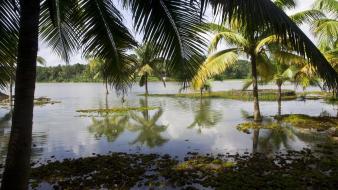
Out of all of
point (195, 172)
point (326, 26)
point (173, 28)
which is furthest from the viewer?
point (326, 26)

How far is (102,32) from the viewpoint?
7039 millimetres

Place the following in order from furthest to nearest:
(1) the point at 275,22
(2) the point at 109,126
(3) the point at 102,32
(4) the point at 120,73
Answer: (2) the point at 109,126
(4) the point at 120,73
(3) the point at 102,32
(1) the point at 275,22

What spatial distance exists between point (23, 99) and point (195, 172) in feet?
17.8

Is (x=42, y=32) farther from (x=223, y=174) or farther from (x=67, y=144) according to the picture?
(x=67, y=144)

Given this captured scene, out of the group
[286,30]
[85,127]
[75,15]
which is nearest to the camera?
[286,30]

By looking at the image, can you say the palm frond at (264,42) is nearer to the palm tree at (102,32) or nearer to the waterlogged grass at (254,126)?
the waterlogged grass at (254,126)

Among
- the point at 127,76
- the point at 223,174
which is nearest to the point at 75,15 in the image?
the point at 127,76

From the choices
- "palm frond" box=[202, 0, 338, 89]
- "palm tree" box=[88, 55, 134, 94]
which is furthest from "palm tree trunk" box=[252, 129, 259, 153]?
"palm frond" box=[202, 0, 338, 89]

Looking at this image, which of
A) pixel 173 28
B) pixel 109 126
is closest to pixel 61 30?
pixel 173 28

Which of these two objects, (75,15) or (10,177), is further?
(75,15)

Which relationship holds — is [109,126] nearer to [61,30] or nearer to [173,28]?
[61,30]

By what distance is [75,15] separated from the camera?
23.0ft

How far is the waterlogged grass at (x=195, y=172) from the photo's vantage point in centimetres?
826

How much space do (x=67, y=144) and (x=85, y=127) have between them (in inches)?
184
